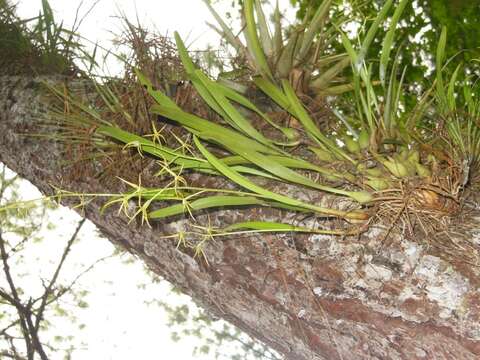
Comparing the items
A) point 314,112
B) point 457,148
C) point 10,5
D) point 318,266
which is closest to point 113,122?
point 314,112

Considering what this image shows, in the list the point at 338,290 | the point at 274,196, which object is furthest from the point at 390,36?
the point at 338,290

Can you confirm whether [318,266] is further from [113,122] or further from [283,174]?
[113,122]

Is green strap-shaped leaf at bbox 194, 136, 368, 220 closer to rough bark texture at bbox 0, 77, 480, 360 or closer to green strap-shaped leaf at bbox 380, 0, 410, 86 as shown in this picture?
rough bark texture at bbox 0, 77, 480, 360

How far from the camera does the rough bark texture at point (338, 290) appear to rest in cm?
83

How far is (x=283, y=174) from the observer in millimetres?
1023

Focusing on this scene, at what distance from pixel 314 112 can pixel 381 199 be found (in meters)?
0.46

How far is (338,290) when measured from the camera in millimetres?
920

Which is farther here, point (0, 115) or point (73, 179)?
point (0, 115)

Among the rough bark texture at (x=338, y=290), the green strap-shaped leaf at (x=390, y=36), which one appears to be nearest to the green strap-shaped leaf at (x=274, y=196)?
the rough bark texture at (x=338, y=290)

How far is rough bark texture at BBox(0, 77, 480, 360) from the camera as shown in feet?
2.72

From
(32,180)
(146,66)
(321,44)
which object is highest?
(321,44)

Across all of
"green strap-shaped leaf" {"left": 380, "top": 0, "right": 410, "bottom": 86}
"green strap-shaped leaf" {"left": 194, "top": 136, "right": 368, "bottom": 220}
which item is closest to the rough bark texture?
"green strap-shaped leaf" {"left": 194, "top": 136, "right": 368, "bottom": 220}

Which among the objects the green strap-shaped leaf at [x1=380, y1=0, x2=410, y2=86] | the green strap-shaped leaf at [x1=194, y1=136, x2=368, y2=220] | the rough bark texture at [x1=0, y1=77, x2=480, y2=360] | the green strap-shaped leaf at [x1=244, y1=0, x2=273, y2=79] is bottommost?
the rough bark texture at [x1=0, y1=77, x2=480, y2=360]

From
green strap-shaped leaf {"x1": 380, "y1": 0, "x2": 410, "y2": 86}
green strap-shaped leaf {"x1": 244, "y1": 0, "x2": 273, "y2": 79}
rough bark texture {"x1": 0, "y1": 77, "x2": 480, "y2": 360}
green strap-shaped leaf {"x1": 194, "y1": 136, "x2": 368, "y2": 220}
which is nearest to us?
rough bark texture {"x1": 0, "y1": 77, "x2": 480, "y2": 360}
